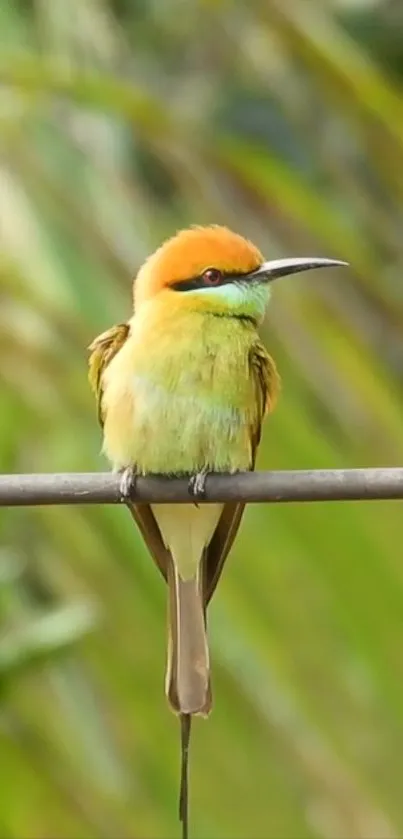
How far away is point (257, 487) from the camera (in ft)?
2.43

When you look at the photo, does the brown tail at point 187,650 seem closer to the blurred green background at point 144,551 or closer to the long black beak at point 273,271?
the blurred green background at point 144,551

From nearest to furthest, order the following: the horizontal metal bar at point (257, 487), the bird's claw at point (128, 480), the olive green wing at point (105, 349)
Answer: the horizontal metal bar at point (257, 487), the bird's claw at point (128, 480), the olive green wing at point (105, 349)

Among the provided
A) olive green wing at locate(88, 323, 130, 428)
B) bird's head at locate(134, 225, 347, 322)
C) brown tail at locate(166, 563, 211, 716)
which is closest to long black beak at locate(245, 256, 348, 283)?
bird's head at locate(134, 225, 347, 322)

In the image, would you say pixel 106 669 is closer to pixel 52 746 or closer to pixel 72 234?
pixel 52 746

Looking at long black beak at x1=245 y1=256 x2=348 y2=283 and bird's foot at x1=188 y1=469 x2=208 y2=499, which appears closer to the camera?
bird's foot at x1=188 y1=469 x2=208 y2=499

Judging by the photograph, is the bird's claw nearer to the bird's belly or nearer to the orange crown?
the bird's belly

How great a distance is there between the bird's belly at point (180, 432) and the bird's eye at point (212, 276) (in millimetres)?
88

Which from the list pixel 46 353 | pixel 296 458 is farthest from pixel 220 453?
pixel 46 353

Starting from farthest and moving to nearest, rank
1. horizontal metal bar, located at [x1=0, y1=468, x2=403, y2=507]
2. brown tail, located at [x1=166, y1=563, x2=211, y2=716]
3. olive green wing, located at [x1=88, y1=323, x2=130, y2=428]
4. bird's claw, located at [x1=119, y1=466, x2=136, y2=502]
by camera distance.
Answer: olive green wing, located at [x1=88, y1=323, x2=130, y2=428] → brown tail, located at [x1=166, y1=563, x2=211, y2=716] → bird's claw, located at [x1=119, y1=466, x2=136, y2=502] → horizontal metal bar, located at [x1=0, y1=468, x2=403, y2=507]

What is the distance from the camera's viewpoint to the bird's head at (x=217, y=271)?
43.0 inches

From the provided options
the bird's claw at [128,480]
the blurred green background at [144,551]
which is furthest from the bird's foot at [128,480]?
the blurred green background at [144,551]

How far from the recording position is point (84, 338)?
1.24 m

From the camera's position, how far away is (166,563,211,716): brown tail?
1.02 m

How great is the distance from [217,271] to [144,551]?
0.25 meters
